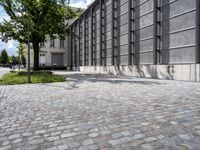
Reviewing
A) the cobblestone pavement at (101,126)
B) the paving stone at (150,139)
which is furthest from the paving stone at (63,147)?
the paving stone at (150,139)

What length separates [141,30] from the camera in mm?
20219

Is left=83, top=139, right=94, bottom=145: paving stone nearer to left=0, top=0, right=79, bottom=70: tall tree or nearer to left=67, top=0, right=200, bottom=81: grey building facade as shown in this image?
left=67, top=0, right=200, bottom=81: grey building facade

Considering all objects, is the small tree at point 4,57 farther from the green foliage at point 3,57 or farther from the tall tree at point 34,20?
the tall tree at point 34,20

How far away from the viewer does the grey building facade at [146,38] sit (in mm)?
14445

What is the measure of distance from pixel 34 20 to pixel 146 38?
42.5 feet

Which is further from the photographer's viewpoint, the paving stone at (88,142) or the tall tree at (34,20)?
the tall tree at (34,20)

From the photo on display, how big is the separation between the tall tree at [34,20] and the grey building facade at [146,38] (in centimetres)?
665

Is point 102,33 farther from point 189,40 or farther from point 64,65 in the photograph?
point 64,65

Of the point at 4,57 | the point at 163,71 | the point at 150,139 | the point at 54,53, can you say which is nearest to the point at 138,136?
the point at 150,139

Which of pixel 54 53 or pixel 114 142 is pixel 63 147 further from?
pixel 54 53

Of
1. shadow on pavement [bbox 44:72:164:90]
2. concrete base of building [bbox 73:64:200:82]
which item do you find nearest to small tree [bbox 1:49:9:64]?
concrete base of building [bbox 73:64:200:82]

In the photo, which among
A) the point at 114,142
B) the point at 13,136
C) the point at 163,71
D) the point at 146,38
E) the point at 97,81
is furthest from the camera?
the point at 146,38

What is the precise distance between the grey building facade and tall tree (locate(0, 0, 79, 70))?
6.65 metres

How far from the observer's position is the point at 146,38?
19438mm
